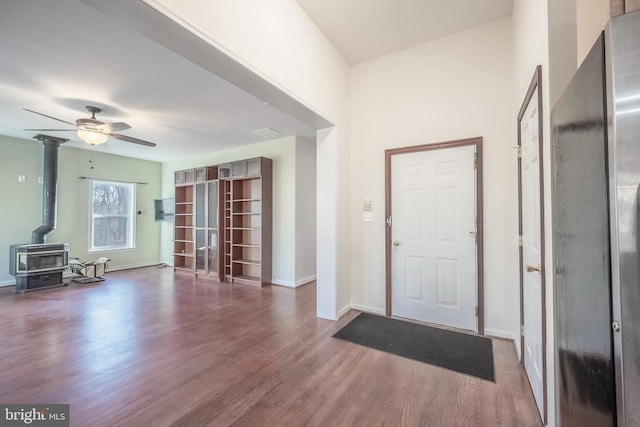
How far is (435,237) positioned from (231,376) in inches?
94.2

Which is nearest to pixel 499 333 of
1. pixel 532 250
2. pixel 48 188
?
pixel 532 250

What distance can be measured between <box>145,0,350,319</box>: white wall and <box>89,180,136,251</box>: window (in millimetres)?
5809

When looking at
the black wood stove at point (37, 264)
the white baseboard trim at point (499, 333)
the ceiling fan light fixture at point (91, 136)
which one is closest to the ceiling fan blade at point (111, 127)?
the ceiling fan light fixture at point (91, 136)

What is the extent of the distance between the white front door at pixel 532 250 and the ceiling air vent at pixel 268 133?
362cm

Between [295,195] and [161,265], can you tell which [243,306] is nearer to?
[295,195]

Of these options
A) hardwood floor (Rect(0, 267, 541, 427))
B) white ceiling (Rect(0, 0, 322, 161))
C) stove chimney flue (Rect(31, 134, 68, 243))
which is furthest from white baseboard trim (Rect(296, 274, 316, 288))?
stove chimney flue (Rect(31, 134, 68, 243))

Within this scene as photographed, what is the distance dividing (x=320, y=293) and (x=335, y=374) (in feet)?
3.89

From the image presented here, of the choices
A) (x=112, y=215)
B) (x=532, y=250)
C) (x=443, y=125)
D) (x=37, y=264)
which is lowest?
(x=37, y=264)

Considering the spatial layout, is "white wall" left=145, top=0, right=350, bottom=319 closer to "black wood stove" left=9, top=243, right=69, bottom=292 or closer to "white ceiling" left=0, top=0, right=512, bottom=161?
"white ceiling" left=0, top=0, right=512, bottom=161

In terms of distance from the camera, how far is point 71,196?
5.60m

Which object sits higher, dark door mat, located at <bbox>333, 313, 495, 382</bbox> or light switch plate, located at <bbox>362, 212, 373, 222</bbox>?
light switch plate, located at <bbox>362, 212, 373, 222</bbox>

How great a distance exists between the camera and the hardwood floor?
5.52 feet

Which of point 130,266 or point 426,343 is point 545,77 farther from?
point 130,266

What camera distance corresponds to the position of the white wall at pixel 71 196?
4855 mm
